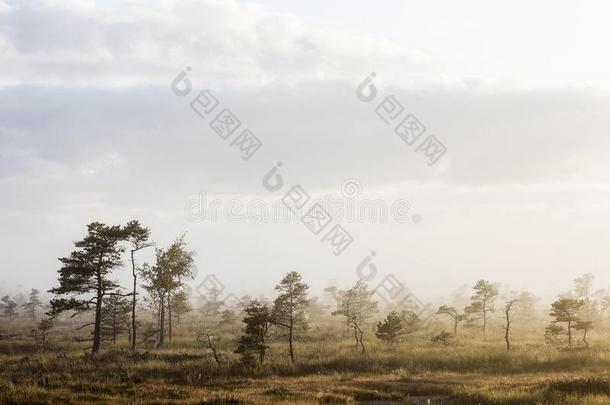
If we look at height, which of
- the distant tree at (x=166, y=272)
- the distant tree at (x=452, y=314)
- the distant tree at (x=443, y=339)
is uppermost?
the distant tree at (x=166, y=272)

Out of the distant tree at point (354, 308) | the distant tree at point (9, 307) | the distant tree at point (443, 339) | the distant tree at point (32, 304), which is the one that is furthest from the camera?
the distant tree at point (32, 304)

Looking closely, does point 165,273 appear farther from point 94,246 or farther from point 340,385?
point 340,385

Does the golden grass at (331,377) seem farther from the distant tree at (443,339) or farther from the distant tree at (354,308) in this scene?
the distant tree at (354,308)

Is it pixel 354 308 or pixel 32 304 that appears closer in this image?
pixel 354 308

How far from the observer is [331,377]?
27.3m

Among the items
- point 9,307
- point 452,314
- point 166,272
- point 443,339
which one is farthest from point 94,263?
point 9,307

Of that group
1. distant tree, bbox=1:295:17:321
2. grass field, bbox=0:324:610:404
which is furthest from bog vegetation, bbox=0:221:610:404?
distant tree, bbox=1:295:17:321

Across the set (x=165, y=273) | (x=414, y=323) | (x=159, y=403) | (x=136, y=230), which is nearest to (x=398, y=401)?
(x=159, y=403)

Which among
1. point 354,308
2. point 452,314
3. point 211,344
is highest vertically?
point 452,314

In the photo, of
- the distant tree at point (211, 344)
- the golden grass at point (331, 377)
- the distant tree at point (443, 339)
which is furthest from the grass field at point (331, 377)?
the distant tree at point (443, 339)

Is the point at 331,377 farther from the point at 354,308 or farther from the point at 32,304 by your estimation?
the point at 32,304

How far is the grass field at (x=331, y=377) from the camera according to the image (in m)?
19.1

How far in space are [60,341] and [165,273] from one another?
1627 centimetres

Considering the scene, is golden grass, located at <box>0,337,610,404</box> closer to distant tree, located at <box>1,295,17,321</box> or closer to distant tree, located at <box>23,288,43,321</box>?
distant tree, located at <box>1,295,17,321</box>
